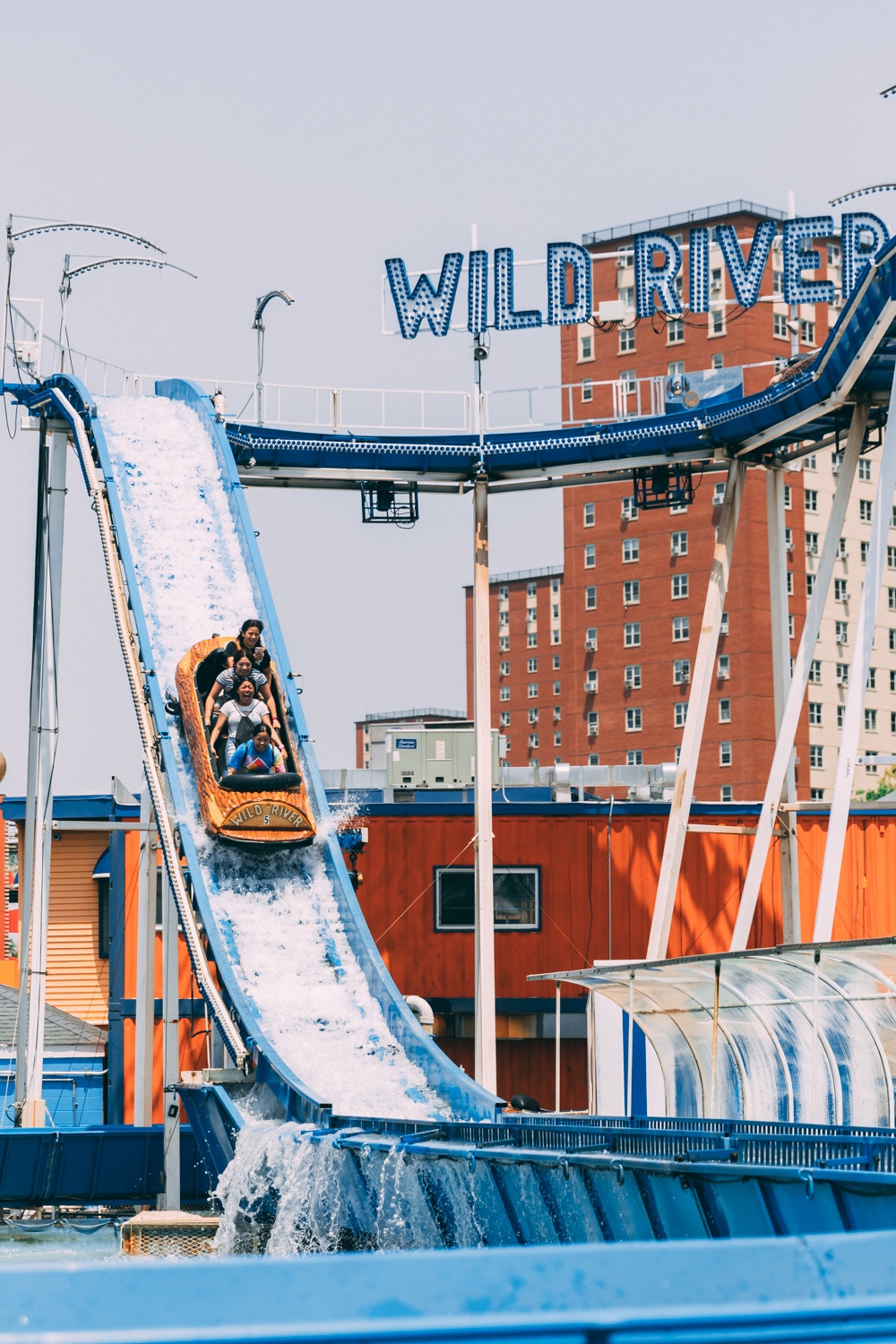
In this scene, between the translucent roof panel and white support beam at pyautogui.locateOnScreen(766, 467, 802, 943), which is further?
white support beam at pyautogui.locateOnScreen(766, 467, 802, 943)

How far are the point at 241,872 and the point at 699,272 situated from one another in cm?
1396

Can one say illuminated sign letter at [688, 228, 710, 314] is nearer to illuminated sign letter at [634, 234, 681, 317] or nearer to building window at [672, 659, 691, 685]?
illuminated sign letter at [634, 234, 681, 317]

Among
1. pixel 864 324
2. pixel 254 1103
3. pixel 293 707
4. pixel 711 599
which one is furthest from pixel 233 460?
pixel 254 1103

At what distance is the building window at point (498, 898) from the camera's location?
3503 centimetres

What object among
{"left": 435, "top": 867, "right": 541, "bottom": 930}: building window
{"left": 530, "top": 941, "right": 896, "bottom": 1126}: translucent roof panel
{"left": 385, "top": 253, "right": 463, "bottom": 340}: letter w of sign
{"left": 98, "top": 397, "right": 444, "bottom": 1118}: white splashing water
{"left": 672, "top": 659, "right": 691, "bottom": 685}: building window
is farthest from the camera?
{"left": 672, "top": 659, "right": 691, "bottom": 685}: building window

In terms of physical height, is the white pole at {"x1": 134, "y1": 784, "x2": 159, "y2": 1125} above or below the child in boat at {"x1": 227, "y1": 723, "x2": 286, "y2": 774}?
below

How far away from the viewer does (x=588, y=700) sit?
355 ft

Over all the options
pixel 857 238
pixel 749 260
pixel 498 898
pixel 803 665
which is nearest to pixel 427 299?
pixel 749 260

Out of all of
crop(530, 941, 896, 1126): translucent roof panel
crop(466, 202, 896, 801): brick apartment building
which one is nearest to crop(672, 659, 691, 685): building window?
crop(466, 202, 896, 801): brick apartment building

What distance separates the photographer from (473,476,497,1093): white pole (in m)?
29.8

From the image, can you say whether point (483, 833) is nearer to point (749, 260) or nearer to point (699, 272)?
point (699, 272)

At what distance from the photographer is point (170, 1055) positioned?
82.1 feet

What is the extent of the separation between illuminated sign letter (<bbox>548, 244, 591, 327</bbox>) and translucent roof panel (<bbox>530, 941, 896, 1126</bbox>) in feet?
48.7

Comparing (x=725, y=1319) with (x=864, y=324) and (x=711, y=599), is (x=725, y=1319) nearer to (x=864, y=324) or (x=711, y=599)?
(x=864, y=324)
